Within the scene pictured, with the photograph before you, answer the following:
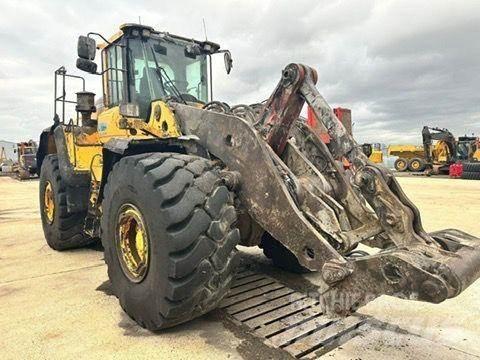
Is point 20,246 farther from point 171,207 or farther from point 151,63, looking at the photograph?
point 171,207

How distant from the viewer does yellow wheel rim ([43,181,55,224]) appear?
669 cm

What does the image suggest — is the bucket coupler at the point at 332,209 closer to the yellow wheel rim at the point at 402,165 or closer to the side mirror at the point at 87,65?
the side mirror at the point at 87,65

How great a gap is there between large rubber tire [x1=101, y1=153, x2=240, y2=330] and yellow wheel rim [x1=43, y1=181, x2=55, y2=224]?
391cm

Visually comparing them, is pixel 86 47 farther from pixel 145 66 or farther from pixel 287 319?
pixel 287 319

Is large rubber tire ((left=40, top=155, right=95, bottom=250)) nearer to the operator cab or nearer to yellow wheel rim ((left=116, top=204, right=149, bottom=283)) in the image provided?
the operator cab

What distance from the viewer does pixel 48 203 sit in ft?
22.6

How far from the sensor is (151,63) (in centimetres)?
497

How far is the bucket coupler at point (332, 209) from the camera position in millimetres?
2449

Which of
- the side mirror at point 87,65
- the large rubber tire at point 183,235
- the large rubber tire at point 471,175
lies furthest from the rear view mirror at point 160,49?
the large rubber tire at point 471,175

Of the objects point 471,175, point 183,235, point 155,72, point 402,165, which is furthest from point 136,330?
point 402,165

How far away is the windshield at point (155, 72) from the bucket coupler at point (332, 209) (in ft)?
3.72

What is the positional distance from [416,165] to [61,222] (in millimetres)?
26689

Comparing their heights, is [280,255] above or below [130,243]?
below

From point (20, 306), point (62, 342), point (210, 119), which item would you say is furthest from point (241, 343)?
point (20, 306)
